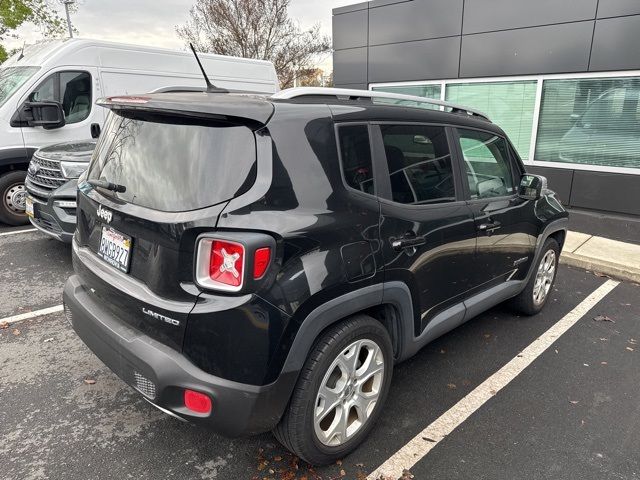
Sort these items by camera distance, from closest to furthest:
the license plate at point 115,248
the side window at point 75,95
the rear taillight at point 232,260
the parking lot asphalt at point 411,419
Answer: the rear taillight at point 232,260 < the license plate at point 115,248 < the parking lot asphalt at point 411,419 < the side window at point 75,95

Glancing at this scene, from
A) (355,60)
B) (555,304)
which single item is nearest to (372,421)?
(555,304)

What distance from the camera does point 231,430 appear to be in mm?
1919

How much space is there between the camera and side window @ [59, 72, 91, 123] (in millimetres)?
6946

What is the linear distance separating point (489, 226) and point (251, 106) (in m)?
1.91

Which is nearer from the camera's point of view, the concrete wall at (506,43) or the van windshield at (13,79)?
the van windshield at (13,79)

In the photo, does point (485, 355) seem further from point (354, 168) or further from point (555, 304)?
point (354, 168)

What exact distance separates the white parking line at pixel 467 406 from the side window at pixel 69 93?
6.94m

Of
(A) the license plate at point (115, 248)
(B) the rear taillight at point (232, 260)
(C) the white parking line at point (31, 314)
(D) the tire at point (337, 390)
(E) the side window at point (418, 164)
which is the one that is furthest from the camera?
(C) the white parking line at point (31, 314)

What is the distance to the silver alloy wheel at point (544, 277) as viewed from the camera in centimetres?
404

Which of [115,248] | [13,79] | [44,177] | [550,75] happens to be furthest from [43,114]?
[550,75]

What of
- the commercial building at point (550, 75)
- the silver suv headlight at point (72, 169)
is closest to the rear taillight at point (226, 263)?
the silver suv headlight at point (72, 169)

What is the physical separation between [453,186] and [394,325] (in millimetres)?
988

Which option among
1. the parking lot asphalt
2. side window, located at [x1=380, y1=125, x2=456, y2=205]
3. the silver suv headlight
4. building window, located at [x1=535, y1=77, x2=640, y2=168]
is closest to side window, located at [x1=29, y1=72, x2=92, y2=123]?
the silver suv headlight

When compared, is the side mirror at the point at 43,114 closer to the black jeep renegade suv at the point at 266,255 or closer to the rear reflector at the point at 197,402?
the black jeep renegade suv at the point at 266,255
